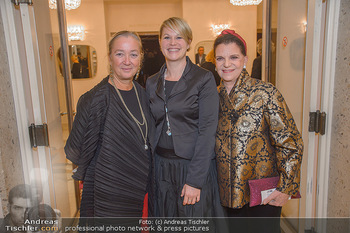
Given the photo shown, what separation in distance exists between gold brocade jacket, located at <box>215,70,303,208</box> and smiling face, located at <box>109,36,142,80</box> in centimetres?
60

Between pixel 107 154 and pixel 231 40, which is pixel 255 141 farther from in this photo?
pixel 107 154

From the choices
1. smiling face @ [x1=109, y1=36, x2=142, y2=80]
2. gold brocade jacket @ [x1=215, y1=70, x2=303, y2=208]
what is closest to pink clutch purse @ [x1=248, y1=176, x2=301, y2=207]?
gold brocade jacket @ [x1=215, y1=70, x2=303, y2=208]

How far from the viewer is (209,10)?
6.59 meters

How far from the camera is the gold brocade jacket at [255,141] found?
1.45m

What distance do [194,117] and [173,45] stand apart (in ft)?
1.46

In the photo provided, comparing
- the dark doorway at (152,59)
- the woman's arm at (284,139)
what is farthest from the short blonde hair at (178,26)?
the dark doorway at (152,59)

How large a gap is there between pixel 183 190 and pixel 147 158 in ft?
0.94

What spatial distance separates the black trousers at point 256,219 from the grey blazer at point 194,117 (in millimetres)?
337

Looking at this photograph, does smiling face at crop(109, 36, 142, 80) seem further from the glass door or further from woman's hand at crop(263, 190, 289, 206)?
woman's hand at crop(263, 190, 289, 206)

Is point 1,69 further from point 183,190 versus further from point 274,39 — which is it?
point 274,39

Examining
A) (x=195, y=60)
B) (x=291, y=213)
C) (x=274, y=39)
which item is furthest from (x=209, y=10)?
(x=291, y=213)

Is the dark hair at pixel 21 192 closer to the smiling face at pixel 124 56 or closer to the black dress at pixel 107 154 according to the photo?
the black dress at pixel 107 154

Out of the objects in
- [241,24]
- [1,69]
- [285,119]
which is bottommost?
[285,119]

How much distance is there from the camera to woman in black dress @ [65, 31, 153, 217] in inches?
59.5
